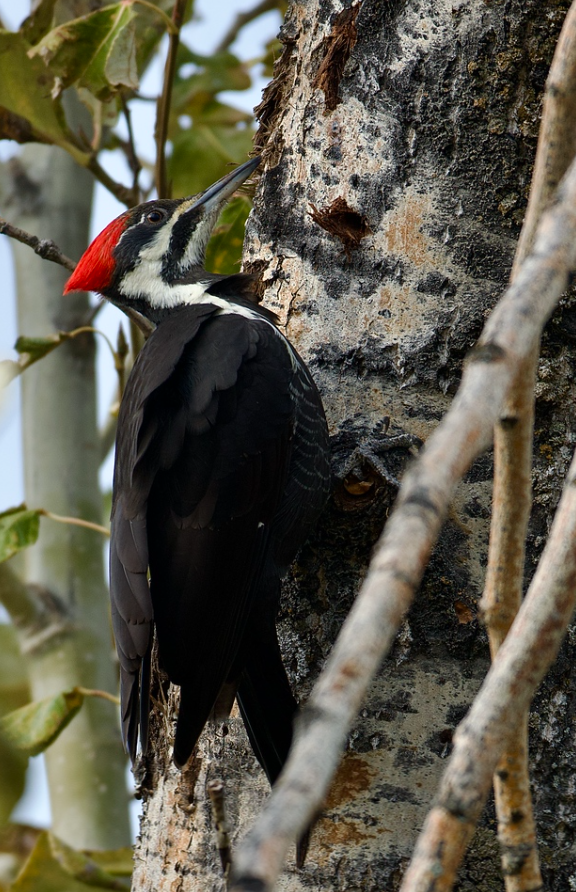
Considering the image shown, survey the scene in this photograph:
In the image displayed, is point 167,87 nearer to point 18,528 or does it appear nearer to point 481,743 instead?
point 18,528

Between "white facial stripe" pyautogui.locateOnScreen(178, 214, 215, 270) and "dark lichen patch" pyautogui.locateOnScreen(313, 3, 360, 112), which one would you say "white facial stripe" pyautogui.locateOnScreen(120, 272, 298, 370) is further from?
"dark lichen patch" pyautogui.locateOnScreen(313, 3, 360, 112)

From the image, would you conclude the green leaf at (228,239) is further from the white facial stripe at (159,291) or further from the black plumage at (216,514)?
the black plumage at (216,514)

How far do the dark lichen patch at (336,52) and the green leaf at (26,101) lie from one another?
72 centimetres

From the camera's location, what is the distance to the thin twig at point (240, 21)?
3.99 m

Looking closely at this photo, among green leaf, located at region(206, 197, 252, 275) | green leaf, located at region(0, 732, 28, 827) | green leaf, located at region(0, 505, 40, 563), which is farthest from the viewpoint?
green leaf, located at region(206, 197, 252, 275)

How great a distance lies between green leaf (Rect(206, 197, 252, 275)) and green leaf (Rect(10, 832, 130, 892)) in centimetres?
142

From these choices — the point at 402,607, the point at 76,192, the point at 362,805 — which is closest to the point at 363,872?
the point at 362,805

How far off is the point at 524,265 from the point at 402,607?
0.29 m

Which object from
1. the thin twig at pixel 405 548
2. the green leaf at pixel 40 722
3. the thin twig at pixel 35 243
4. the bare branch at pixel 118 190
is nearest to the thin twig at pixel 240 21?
the bare branch at pixel 118 190

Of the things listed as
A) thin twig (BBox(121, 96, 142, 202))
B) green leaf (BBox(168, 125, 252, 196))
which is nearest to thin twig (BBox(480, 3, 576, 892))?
thin twig (BBox(121, 96, 142, 202))

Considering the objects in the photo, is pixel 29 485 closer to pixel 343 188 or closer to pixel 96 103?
pixel 96 103

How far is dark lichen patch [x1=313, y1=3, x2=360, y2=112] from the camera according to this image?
1.97 m

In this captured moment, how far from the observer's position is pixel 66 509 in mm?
3158

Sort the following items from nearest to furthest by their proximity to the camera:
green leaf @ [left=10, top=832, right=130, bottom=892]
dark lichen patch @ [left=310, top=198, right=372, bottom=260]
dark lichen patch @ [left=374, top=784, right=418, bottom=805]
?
dark lichen patch @ [left=374, top=784, right=418, bottom=805] → dark lichen patch @ [left=310, top=198, right=372, bottom=260] → green leaf @ [left=10, top=832, right=130, bottom=892]
